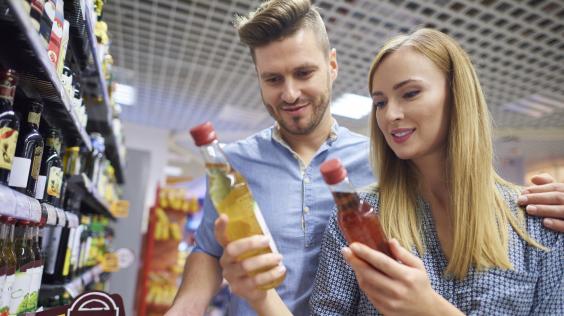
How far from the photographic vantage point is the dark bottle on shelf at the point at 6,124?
3.72 ft

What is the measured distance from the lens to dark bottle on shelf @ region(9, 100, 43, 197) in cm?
131

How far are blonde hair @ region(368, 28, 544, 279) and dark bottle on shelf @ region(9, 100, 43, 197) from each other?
3.69ft

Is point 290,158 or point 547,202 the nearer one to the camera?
point 547,202

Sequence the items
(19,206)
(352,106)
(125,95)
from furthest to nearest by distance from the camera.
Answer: (125,95) < (352,106) < (19,206)

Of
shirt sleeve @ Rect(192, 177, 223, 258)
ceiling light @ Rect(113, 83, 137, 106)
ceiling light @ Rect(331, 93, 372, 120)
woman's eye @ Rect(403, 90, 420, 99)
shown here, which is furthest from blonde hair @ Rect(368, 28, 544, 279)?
ceiling light @ Rect(113, 83, 137, 106)

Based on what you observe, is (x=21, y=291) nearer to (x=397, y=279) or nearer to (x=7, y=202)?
(x=7, y=202)

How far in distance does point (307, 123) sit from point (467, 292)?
0.82 meters

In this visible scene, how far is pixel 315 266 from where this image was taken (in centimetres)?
157

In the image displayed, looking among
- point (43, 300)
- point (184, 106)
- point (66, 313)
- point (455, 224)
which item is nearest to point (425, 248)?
point (455, 224)

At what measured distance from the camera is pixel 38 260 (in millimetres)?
1506

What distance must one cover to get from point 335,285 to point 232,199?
0.56m

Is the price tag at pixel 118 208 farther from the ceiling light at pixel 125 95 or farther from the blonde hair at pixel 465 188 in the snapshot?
the blonde hair at pixel 465 188

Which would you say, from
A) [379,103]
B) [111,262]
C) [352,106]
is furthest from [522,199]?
[352,106]

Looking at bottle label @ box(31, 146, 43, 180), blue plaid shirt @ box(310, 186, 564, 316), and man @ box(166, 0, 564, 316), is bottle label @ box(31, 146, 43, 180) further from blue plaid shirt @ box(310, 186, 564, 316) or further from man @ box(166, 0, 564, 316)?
blue plaid shirt @ box(310, 186, 564, 316)
